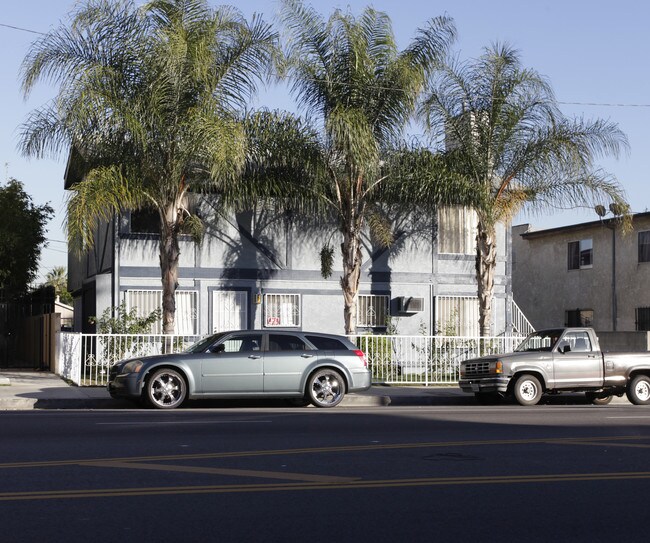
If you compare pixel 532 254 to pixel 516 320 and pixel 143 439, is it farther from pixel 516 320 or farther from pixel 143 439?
pixel 143 439

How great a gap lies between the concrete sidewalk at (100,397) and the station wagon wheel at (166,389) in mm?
1214

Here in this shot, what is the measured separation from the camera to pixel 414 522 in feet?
25.7

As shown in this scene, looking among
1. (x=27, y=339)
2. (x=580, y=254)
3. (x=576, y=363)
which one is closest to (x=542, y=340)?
(x=576, y=363)

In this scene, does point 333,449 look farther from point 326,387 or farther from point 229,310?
point 229,310

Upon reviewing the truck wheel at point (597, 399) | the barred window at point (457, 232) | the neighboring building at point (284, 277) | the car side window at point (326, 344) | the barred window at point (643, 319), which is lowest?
the truck wheel at point (597, 399)

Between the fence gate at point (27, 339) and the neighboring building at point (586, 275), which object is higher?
the neighboring building at point (586, 275)

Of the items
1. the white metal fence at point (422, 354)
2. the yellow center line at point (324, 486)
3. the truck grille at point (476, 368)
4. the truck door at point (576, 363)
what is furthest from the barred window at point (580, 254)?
the yellow center line at point (324, 486)

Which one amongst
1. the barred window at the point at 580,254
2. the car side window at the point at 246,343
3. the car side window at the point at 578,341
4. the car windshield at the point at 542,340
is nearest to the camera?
the car side window at the point at 246,343

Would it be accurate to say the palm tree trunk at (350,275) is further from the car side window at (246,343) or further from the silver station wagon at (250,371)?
the car side window at (246,343)

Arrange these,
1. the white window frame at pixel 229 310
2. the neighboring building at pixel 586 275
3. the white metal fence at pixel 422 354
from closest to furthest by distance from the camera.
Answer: the white metal fence at pixel 422 354 → the white window frame at pixel 229 310 → the neighboring building at pixel 586 275

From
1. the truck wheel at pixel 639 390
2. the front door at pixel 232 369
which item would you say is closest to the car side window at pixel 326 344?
the front door at pixel 232 369

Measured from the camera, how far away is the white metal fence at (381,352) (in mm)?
24625

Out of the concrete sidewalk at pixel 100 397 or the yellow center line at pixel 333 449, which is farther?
the concrete sidewalk at pixel 100 397

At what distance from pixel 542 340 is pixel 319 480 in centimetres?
1396
